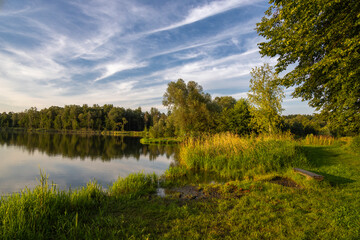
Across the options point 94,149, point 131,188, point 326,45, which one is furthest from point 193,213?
point 94,149

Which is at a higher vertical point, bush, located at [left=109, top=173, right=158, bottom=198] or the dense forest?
the dense forest

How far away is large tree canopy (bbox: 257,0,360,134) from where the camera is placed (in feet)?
20.2

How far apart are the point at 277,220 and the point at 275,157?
675 cm

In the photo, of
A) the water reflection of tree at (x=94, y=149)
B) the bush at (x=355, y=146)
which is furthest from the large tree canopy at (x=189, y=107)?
the bush at (x=355, y=146)

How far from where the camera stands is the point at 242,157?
33.7ft

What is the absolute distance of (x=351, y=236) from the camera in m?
3.15

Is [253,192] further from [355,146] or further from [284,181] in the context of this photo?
[355,146]

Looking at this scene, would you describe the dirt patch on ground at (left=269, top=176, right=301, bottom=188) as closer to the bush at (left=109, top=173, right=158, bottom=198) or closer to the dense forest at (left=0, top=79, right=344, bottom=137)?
the bush at (left=109, top=173, right=158, bottom=198)

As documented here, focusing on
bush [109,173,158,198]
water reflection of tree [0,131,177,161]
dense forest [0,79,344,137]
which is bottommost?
water reflection of tree [0,131,177,161]

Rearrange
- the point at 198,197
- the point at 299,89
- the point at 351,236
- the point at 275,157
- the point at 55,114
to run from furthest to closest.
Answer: the point at 55,114 < the point at 275,157 < the point at 299,89 < the point at 198,197 < the point at 351,236

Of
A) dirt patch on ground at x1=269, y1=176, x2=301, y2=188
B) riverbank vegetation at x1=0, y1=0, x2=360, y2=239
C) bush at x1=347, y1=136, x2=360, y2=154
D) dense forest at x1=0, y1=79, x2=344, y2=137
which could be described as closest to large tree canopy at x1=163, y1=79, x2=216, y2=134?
dense forest at x1=0, y1=79, x2=344, y2=137

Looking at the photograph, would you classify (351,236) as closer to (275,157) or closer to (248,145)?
(275,157)

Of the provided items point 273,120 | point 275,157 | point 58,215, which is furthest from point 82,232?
point 273,120

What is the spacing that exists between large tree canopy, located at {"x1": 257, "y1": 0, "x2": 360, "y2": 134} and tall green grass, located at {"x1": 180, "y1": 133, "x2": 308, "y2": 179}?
9.76 ft
